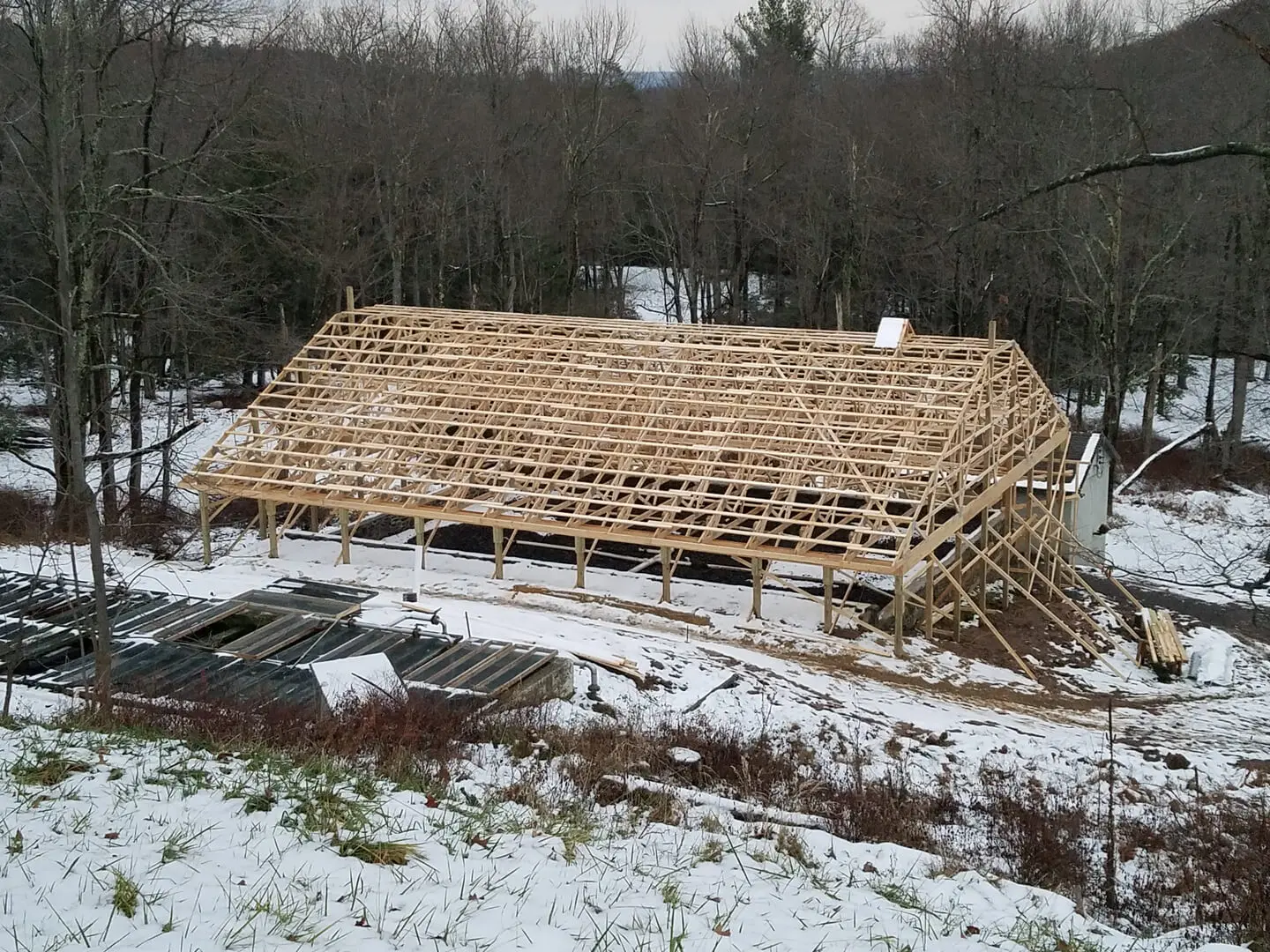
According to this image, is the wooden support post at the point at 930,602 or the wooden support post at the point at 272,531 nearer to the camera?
the wooden support post at the point at 930,602

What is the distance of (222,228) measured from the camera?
30156 mm

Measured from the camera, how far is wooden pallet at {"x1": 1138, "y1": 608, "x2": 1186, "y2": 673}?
584 inches

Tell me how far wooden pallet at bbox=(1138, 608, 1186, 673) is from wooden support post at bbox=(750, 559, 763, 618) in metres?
5.46

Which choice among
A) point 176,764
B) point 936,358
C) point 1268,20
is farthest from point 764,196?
point 176,764

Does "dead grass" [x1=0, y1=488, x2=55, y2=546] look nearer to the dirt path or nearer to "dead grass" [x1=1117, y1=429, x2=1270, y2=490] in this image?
the dirt path

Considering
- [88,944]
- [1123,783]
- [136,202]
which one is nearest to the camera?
[88,944]

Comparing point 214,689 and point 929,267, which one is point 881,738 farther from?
point 929,267

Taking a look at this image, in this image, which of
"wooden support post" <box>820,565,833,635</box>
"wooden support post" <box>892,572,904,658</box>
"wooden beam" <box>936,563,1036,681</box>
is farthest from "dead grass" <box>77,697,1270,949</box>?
"wooden support post" <box>820,565,833,635</box>

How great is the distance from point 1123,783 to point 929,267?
23.9m

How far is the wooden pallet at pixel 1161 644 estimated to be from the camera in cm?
1483

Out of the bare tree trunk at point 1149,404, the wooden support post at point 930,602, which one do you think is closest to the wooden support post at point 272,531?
the wooden support post at point 930,602

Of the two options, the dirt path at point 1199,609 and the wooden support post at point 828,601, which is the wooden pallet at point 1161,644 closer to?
the dirt path at point 1199,609

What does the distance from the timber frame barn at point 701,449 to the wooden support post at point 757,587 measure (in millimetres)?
62

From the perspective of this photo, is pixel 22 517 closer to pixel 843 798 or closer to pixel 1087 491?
pixel 843 798
